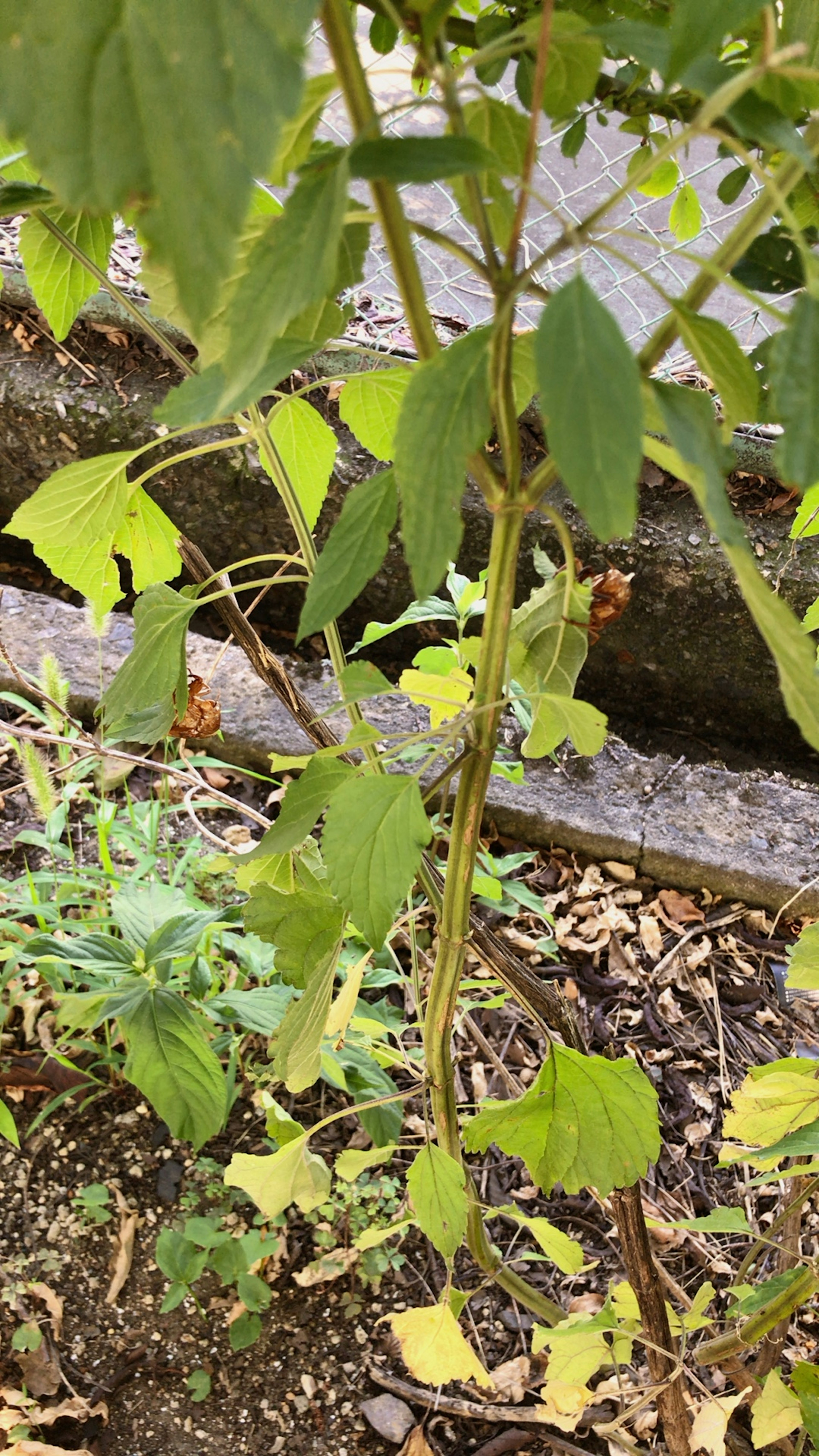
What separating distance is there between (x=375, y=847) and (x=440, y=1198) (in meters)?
0.34

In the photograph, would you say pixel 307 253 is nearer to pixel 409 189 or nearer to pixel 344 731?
pixel 344 731

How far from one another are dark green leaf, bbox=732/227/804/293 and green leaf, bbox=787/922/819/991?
1.81 ft

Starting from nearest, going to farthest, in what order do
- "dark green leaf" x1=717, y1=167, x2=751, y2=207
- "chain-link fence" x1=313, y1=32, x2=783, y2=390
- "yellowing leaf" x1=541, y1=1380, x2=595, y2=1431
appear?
"dark green leaf" x1=717, y1=167, x2=751, y2=207 < "yellowing leaf" x1=541, y1=1380, x2=595, y2=1431 < "chain-link fence" x1=313, y1=32, x2=783, y2=390

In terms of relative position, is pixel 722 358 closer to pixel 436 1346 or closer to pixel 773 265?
pixel 773 265

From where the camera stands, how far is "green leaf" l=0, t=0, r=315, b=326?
0.91 ft

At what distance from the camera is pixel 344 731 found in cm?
183

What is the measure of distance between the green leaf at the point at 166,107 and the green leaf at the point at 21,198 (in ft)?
0.76

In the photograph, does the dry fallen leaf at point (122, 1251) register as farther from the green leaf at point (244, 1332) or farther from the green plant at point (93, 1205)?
the green leaf at point (244, 1332)

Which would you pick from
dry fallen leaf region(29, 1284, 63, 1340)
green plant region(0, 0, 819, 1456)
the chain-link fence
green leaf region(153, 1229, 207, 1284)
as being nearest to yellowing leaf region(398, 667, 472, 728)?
green plant region(0, 0, 819, 1456)

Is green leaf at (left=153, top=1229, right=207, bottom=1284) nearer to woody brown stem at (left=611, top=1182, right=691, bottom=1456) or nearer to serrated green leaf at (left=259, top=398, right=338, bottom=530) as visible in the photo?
woody brown stem at (left=611, top=1182, right=691, bottom=1456)

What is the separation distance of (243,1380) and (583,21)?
144 centimetres

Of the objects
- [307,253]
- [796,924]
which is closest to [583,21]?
[307,253]

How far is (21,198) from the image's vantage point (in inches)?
19.9

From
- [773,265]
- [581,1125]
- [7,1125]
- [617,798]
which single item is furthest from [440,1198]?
[617,798]
